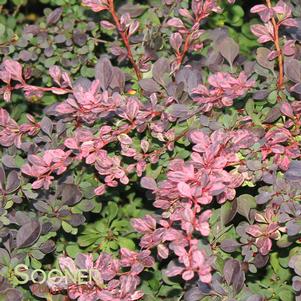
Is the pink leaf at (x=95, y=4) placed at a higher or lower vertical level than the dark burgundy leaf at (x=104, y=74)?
higher

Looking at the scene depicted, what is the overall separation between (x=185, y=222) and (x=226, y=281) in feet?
0.94

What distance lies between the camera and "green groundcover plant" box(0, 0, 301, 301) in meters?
1.53

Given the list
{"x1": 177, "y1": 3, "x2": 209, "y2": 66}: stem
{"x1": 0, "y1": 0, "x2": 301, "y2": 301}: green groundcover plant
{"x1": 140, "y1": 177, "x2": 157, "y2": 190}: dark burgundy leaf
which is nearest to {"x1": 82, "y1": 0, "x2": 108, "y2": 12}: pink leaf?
{"x1": 0, "y1": 0, "x2": 301, "y2": 301}: green groundcover plant

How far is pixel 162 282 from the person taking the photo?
70.2 inches

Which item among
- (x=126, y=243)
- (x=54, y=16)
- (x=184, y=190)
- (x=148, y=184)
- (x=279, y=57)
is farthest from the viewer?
(x=54, y=16)

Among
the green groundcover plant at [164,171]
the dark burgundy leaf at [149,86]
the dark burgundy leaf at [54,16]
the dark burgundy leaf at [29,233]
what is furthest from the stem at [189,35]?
the dark burgundy leaf at [29,233]

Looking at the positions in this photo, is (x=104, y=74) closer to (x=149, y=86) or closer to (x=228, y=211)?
(x=149, y=86)

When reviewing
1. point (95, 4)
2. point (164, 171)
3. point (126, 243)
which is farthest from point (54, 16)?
point (126, 243)

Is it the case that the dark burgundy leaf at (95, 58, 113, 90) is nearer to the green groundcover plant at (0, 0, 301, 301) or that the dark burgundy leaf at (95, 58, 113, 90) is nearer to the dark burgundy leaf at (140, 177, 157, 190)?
the green groundcover plant at (0, 0, 301, 301)

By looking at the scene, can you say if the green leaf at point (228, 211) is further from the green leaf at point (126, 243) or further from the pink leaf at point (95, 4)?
the pink leaf at point (95, 4)

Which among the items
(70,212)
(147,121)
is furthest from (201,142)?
(70,212)

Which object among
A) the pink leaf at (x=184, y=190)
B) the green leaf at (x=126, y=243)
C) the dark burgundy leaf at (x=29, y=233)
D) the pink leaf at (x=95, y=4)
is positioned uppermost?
the pink leaf at (x=95, y=4)

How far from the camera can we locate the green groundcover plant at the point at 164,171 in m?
1.53

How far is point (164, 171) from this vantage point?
1.77 m
